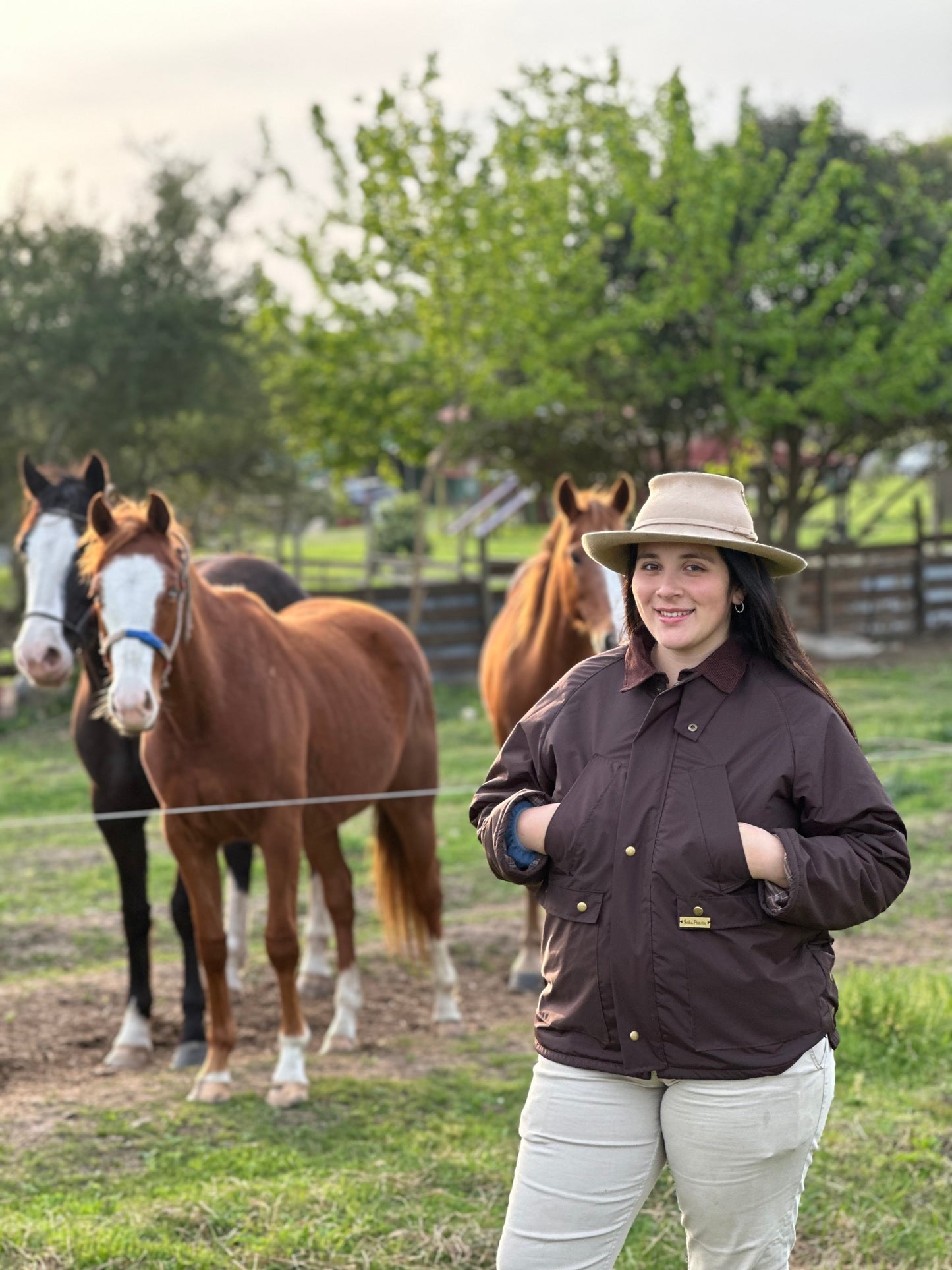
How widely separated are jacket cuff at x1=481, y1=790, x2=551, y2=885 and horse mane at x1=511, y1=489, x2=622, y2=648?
3.39 metres

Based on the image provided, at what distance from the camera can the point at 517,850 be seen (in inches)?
97.2

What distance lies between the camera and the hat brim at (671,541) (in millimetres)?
2482

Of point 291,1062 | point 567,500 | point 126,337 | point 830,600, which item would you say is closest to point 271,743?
point 291,1062

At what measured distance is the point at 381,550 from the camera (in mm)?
29109

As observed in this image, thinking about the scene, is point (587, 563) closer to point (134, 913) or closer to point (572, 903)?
point (134, 913)

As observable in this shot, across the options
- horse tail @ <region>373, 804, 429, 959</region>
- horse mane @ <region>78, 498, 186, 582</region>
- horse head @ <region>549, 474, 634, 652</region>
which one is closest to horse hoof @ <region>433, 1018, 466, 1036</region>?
horse tail @ <region>373, 804, 429, 959</region>

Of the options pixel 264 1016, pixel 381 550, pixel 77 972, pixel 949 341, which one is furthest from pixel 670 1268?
pixel 381 550

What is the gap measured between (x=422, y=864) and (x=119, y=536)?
2269mm

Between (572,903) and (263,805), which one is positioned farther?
(263,805)

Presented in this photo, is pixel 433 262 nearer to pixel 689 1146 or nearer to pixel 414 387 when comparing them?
pixel 414 387

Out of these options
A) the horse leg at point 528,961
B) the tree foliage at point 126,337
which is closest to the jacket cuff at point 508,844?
the horse leg at point 528,961

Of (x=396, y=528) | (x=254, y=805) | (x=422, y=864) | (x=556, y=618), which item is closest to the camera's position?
(x=254, y=805)

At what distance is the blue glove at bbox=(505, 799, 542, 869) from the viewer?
2.46m

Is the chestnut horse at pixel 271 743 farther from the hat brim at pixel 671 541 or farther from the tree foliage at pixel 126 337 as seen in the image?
the tree foliage at pixel 126 337
